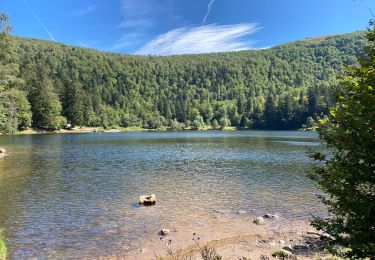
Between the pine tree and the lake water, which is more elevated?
the pine tree

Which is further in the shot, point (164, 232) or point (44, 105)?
point (44, 105)

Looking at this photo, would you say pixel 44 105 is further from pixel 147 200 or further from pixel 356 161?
pixel 356 161

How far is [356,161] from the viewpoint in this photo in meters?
8.52

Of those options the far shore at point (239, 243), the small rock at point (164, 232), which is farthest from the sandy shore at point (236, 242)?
the small rock at point (164, 232)

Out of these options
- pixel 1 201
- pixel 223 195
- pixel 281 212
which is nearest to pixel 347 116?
pixel 281 212

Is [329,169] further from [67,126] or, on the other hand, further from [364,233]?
[67,126]

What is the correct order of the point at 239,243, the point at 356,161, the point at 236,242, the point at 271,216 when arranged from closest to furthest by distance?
the point at 356,161 → the point at 239,243 → the point at 236,242 → the point at 271,216

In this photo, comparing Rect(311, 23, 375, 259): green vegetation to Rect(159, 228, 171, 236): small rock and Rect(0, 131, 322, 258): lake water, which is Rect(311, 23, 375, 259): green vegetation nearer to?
Rect(0, 131, 322, 258): lake water

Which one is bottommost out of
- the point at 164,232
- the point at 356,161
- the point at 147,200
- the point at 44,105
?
the point at 164,232

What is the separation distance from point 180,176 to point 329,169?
36.0m

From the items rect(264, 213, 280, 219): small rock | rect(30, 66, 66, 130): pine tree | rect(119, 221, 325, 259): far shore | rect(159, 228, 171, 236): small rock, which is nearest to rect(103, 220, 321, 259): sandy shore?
rect(119, 221, 325, 259): far shore

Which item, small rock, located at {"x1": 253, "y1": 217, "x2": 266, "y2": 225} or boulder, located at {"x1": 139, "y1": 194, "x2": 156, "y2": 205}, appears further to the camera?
boulder, located at {"x1": 139, "y1": 194, "x2": 156, "y2": 205}

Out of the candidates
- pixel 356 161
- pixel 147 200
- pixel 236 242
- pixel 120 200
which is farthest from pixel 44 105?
pixel 356 161

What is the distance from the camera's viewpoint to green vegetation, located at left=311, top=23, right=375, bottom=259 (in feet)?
26.8
